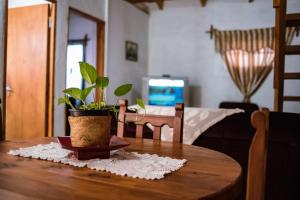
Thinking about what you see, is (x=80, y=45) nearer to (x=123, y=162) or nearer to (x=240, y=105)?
(x=240, y=105)

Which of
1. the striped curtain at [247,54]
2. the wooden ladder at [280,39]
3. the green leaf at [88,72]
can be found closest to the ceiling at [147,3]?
the striped curtain at [247,54]

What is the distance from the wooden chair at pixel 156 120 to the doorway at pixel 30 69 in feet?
6.50

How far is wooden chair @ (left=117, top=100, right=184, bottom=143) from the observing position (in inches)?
58.3

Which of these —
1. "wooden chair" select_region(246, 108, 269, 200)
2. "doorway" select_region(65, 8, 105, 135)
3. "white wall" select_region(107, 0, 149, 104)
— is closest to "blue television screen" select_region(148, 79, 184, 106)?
"white wall" select_region(107, 0, 149, 104)

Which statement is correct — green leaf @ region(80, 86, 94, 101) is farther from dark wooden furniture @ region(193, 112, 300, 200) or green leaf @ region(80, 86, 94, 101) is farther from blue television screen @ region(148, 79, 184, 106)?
blue television screen @ region(148, 79, 184, 106)

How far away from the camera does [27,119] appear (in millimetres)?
3457

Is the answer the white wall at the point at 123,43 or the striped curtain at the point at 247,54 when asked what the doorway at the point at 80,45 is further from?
the striped curtain at the point at 247,54

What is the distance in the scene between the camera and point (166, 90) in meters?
5.32

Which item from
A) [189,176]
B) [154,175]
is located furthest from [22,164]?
[189,176]

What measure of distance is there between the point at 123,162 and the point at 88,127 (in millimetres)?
177

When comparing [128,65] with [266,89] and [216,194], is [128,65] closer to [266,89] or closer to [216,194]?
[266,89]

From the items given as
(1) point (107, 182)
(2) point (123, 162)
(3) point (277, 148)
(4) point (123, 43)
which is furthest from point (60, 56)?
(1) point (107, 182)

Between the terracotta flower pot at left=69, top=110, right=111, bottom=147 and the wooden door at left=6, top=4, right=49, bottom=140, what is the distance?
250 cm

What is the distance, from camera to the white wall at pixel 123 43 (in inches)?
186
